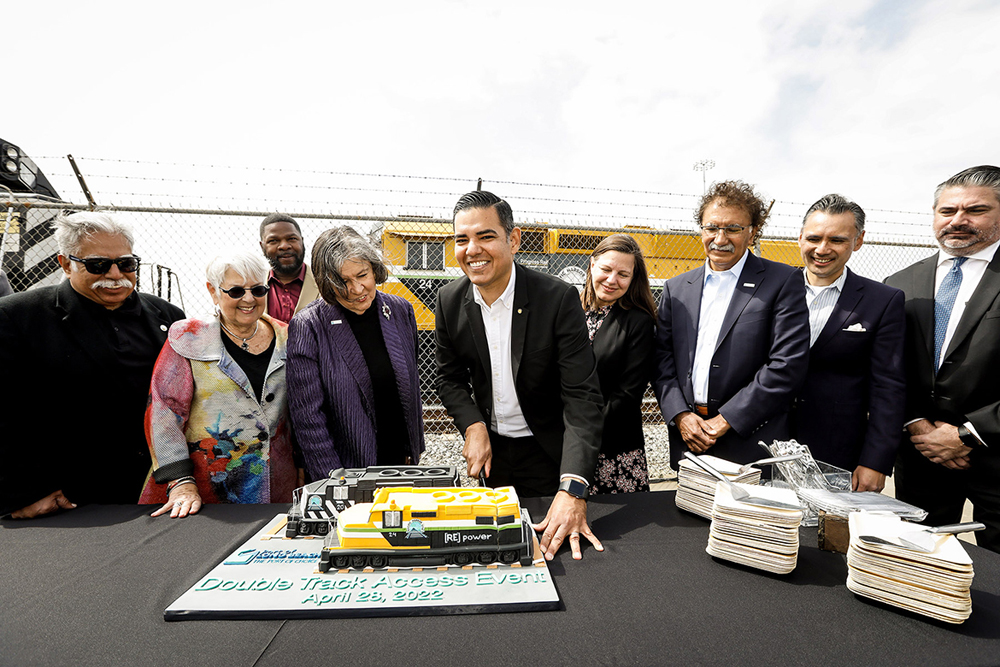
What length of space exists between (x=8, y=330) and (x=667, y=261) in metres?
6.45

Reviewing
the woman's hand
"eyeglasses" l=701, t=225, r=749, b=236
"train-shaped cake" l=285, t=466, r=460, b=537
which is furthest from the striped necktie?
the woman's hand

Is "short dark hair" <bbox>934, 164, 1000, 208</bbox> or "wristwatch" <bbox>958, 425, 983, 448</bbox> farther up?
"short dark hair" <bbox>934, 164, 1000, 208</bbox>

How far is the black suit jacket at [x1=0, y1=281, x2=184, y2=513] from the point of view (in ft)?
6.27

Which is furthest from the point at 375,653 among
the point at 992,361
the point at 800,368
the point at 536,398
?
the point at 992,361

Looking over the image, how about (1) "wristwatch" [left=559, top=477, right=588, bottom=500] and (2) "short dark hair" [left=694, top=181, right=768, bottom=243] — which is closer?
(1) "wristwatch" [left=559, top=477, right=588, bottom=500]

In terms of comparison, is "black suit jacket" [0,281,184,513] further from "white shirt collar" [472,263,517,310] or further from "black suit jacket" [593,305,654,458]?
"black suit jacket" [593,305,654,458]

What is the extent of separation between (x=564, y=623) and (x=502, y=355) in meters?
1.25

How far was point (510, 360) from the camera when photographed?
218cm

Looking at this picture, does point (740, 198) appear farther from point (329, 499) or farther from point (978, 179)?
point (329, 499)

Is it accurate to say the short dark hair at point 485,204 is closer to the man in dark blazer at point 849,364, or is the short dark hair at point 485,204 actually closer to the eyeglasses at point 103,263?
the eyeglasses at point 103,263

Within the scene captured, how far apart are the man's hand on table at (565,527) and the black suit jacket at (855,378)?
1604 mm

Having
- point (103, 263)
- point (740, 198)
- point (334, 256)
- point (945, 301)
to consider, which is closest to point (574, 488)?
point (334, 256)

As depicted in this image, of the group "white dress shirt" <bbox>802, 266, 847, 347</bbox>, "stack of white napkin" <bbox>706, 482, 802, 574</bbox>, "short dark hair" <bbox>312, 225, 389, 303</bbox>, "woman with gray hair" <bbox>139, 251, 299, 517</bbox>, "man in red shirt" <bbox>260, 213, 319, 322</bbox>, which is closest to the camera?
"stack of white napkin" <bbox>706, 482, 802, 574</bbox>

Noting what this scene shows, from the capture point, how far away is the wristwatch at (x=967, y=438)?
2.17m
